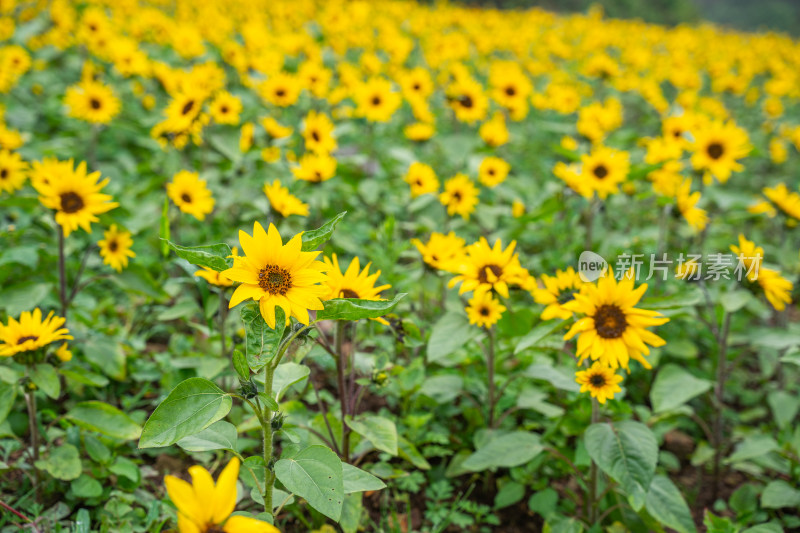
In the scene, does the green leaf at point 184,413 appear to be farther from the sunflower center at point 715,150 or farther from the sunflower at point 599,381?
the sunflower center at point 715,150

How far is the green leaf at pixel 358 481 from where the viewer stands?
1.62m

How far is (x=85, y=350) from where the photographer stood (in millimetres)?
2451

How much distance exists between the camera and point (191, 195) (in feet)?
9.92

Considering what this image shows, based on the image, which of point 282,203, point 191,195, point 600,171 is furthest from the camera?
point 600,171

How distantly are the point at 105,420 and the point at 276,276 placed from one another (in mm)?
1111

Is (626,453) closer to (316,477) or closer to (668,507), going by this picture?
(668,507)

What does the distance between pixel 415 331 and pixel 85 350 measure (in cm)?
144

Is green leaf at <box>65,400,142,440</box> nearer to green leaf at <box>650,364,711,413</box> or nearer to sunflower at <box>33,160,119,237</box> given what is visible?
sunflower at <box>33,160,119,237</box>

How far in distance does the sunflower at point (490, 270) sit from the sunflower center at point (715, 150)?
2105 millimetres

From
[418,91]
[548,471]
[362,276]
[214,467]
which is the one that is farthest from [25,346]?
[418,91]

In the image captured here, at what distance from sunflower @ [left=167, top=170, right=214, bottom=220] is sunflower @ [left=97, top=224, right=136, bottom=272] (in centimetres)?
31

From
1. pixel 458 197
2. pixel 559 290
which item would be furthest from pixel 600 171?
pixel 559 290

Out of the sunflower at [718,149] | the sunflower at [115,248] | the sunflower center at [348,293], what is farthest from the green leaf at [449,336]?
the sunflower at [718,149]

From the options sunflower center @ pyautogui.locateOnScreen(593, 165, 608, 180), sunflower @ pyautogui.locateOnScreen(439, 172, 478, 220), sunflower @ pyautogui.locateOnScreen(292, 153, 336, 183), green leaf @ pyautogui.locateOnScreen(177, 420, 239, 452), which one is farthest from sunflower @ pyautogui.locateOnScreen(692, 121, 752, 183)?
green leaf @ pyautogui.locateOnScreen(177, 420, 239, 452)
